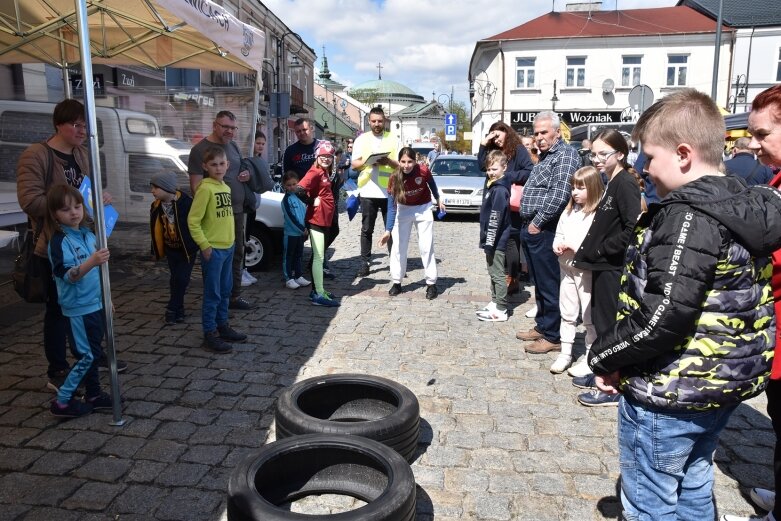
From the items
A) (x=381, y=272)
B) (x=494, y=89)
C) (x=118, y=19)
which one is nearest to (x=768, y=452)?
(x=381, y=272)

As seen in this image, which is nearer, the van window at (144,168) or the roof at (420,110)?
the van window at (144,168)

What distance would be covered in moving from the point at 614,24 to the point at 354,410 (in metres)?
41.7

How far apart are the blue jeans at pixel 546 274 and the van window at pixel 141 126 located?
5365mm

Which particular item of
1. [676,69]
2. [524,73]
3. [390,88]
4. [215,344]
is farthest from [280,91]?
[390,88]

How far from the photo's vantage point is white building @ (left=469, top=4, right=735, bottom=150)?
37.4 m

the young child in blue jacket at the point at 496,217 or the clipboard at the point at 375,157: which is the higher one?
the clipboard at the point at 375,157

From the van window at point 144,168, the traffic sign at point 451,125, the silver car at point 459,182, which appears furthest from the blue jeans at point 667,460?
the traffic sign at point 451,125

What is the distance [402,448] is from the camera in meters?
3.31

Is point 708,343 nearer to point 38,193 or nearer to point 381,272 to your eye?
point 38,193

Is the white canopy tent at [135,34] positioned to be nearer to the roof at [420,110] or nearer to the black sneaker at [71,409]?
the black sneaker at [71,409]

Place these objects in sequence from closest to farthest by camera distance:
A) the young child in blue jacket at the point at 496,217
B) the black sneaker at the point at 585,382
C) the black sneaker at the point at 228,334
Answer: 1. the black sneaker at the point at 585,382
2. the black sneaker at the point at 228,334
3. the young child in blue jacket at the point at 496,217

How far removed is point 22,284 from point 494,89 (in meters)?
39.6

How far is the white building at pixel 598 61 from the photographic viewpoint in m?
37.4

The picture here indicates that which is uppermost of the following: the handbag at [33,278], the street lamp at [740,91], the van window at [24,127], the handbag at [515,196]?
the street lamp at [740,91]
